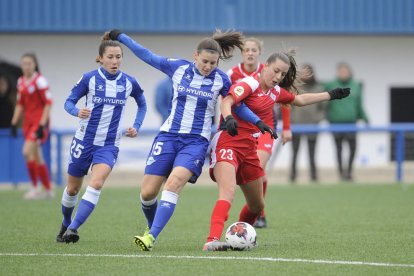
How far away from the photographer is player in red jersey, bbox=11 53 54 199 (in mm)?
14320

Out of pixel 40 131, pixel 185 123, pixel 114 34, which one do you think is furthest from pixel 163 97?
pixel 185 123

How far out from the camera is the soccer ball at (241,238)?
8.29 meters

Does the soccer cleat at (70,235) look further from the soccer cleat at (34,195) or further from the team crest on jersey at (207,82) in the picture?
the soccer cleat at (34,195)

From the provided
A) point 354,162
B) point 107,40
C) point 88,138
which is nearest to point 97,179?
point 88,138

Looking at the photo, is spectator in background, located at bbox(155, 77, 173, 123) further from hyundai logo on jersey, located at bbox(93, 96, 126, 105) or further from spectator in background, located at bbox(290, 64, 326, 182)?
hyundai logo on jersey, located at bbox(93, 96, 126, 105)

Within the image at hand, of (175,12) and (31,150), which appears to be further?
(175,12)

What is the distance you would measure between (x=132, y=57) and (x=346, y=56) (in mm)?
4639

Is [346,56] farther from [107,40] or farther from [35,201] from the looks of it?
[107,40]

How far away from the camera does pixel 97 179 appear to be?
8.96 meters

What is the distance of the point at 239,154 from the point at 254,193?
1.45ft

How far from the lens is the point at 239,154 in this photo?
28.4ft

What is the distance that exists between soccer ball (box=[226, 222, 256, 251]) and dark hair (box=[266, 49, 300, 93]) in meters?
1.49

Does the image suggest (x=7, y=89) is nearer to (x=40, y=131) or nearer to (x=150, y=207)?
(x=40, y=131)

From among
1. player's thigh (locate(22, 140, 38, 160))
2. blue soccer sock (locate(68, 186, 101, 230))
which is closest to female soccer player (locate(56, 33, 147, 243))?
blue soccer sock (locate(68, 186, 101, 230))
